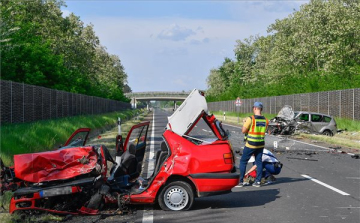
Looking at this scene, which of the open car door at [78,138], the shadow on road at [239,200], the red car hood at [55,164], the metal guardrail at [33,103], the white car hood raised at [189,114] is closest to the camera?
the red car hood at [55,164]

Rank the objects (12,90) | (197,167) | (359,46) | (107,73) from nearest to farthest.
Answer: (197,167) → (12,90) → (359,46) → (107,73)

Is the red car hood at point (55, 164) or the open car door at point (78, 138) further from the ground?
the open car door at point (78, 138)

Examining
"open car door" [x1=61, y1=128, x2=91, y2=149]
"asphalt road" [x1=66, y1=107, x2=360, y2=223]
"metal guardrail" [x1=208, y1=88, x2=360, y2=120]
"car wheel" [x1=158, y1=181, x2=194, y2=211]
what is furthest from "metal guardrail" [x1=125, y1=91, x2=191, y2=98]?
"car wheel" [x1=158, y1=181, x2=194, y2=211]

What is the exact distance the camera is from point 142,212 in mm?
8344

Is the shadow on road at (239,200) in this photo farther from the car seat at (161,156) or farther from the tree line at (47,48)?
the tree line at (47,48)

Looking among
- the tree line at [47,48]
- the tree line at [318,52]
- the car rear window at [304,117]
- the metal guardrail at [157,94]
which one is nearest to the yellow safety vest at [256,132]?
the tree line at [47,48]

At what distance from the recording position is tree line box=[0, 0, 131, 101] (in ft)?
95.9

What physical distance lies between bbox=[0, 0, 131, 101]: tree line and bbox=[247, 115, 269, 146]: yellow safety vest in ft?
46.3

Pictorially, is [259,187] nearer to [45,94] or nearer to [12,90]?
[12,90]

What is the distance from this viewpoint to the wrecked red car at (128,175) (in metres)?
7.52

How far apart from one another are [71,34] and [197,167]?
157ft

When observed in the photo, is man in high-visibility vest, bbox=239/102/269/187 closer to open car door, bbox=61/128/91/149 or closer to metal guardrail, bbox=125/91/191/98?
open car door, bbox=61/128/91/149

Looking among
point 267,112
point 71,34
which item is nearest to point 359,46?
point 267,112

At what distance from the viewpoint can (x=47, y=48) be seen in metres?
39.7
